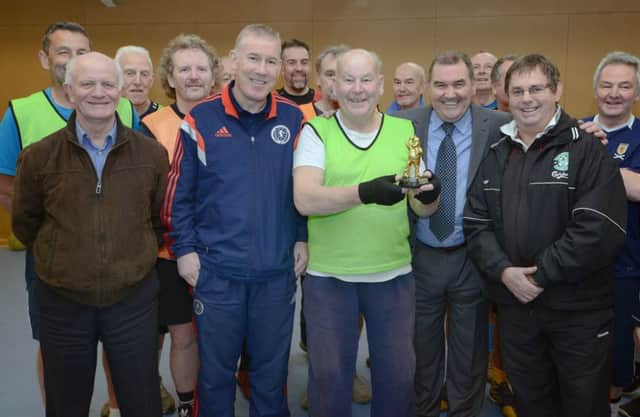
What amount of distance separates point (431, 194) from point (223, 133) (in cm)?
91

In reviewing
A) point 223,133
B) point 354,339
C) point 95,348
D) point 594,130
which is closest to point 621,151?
point 594,130

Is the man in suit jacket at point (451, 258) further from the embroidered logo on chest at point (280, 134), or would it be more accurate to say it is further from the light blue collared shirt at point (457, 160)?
the embroidered logo on chest at point (280, 134)

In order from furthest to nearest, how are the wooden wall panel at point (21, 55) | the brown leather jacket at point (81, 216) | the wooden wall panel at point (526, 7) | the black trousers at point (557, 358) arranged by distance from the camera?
the wooden wall panel at point (21, 55) → the wooden wall panel at point (526, 7) → the black trousers at point (557, 358) → the brown leather jacket at point (81, 216)

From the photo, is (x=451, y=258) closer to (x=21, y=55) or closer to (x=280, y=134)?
(x=280, y=134)

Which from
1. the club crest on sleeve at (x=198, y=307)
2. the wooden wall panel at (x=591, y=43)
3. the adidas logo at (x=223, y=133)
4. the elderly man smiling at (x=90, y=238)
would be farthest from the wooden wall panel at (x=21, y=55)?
the wooden wall panel at (x=591, y=43)

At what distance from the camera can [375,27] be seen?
21.9 ft

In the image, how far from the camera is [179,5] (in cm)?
691

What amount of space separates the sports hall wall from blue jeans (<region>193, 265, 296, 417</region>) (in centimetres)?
516

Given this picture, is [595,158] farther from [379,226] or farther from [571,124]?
[379,226]

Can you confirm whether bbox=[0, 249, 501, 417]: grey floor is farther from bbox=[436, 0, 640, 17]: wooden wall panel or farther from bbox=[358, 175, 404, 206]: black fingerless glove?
bbox=[436, 0, 640, 17]: wooden wall panel

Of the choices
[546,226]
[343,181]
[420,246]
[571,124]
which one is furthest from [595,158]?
[343,181]

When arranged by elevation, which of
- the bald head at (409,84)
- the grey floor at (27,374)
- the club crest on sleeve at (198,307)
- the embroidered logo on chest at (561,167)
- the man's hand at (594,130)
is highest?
the bald head at (409,84)

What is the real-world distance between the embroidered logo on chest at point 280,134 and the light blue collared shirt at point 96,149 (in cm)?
66

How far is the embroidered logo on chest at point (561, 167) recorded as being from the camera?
214cm
